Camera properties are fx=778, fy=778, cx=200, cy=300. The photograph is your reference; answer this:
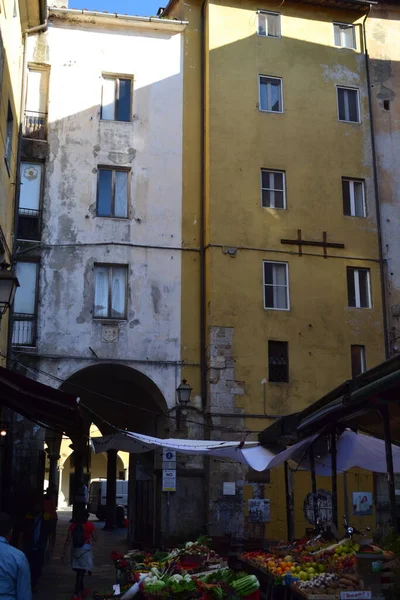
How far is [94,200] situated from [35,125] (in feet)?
9.05

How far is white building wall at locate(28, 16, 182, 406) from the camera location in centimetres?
→ 2111

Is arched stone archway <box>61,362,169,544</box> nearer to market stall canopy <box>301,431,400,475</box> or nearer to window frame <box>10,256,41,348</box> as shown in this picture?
window frame <box>10,256,41,348</box>

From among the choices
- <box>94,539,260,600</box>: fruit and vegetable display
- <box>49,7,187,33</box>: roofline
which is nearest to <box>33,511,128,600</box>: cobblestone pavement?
<box>94,539,260,600</box>: fruit and vegetable display

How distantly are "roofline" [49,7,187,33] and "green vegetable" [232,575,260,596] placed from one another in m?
18.5

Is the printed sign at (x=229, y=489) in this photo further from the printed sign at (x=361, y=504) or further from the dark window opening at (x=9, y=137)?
the dark window opening at (x=9, y=137)

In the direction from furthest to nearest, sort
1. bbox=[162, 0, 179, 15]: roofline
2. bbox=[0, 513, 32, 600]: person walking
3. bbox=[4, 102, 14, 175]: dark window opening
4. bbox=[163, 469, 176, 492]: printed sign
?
bbox=[162, 0, 179, 15]: roofline < bbox=[163, 469, 176, 492]: printed sign < bbox=[4, 102, 14, 175]: dark window opening < bbox=[0, 513, 32, 600]: person walking

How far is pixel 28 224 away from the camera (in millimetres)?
21422

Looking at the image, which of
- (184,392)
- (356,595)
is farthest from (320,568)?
(184,392)

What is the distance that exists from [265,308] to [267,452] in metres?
7.29

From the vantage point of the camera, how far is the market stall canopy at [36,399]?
34.3 ft

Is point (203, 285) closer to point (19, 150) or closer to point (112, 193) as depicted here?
point (112, 193)

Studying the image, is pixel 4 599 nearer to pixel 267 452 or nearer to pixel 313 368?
pixel 267 452

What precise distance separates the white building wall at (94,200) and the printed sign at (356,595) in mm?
12975

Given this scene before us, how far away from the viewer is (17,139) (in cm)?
2066
